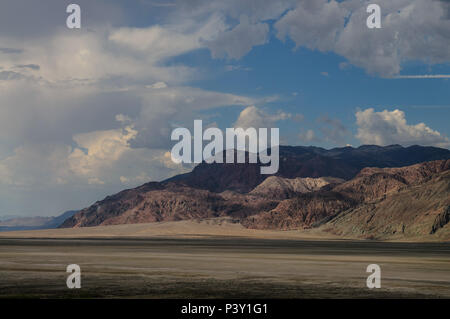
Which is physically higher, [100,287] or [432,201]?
[432,201]

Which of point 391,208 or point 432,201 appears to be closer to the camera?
point 432,201

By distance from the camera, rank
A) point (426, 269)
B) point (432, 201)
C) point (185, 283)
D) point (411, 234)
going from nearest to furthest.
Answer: point (185, 283) < point (426, 269) < point (411, 234) < point (432, 201)

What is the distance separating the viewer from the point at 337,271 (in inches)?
1674

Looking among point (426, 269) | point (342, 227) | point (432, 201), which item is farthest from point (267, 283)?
point (342, 227)

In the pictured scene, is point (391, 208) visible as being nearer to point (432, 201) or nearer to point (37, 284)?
point (432, 201)

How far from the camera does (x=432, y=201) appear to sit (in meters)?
155

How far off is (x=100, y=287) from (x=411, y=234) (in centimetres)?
12810
